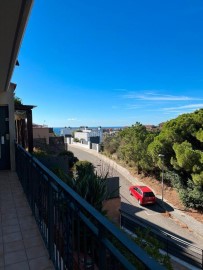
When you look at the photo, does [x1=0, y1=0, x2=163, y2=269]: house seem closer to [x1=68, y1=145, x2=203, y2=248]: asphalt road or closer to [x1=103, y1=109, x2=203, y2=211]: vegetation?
[x1=68, y1=145, x2=203, y2=248]: asphalt road

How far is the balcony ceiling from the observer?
7.02 feet

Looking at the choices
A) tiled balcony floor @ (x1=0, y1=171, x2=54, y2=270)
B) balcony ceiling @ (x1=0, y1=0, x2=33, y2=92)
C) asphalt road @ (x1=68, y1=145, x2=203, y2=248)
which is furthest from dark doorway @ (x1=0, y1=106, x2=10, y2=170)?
asphalt road @ (x1=68, y1=145, x2=203, y2=248)

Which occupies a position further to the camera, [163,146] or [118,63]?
[118,63]

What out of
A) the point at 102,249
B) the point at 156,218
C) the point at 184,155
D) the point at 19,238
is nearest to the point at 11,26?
the point at 102,249

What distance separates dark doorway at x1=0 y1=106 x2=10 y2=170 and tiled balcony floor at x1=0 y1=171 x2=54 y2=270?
101 inches

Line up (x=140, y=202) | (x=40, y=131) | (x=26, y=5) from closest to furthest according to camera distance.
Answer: (x=26, y=5), (x=140, y=202), (x=40, y=131)

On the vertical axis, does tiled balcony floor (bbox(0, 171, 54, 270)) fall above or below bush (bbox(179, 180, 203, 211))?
above

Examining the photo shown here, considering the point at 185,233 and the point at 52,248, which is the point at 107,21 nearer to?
the point at 185,233

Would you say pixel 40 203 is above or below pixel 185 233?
above

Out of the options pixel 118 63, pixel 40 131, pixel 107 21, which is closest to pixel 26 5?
pixel 107 21

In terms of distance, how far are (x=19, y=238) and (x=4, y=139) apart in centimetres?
465

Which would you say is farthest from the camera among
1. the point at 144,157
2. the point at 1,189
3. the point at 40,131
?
the point at 144,157

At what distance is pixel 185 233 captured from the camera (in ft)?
43.2

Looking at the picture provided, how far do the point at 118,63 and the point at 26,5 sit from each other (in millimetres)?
23055
